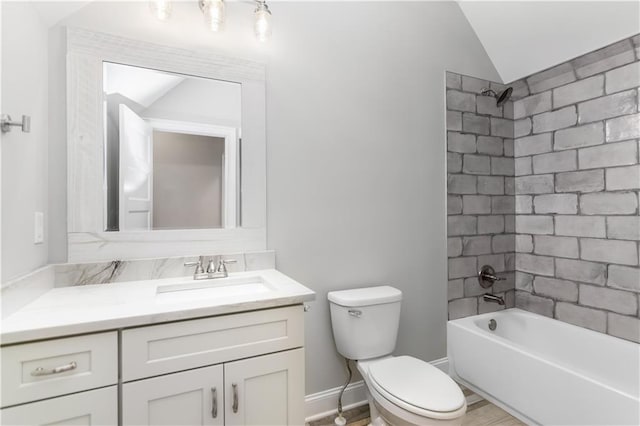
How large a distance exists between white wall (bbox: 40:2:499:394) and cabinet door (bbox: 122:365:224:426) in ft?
2.58

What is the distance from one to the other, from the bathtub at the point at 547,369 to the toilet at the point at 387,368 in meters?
0.61

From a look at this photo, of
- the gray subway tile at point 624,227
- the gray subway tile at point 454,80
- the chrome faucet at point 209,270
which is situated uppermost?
the gray subway tile at point 454,80

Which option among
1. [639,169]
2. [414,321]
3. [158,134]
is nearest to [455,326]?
[414,321]

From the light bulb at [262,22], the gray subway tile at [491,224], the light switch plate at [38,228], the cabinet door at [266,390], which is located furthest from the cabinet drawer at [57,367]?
the gray subway tile at [491,224]

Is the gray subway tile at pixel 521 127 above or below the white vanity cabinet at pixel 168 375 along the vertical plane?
above

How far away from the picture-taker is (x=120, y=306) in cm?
111

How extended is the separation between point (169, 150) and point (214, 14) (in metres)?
0.67

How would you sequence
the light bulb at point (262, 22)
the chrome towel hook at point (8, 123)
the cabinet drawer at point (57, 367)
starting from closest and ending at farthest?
the cabinet drawer at point (57, 367) < the chrome towel hook at point (8, 123) < the light bulb at point (262, 22)

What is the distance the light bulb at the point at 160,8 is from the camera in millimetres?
1463

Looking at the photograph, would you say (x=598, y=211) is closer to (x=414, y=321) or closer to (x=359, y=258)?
(x=414, y=321)

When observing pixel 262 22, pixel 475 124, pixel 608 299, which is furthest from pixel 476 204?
pixel 262 22

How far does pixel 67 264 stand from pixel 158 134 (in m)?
0.70

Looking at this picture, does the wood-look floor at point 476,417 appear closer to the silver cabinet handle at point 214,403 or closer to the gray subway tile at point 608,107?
the silver cabinet handle at point 214,403

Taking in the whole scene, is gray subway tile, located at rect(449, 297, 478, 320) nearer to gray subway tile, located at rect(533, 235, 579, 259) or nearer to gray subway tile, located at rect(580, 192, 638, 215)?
gray subway tile, located at rect(533, 235, 579, 259)
